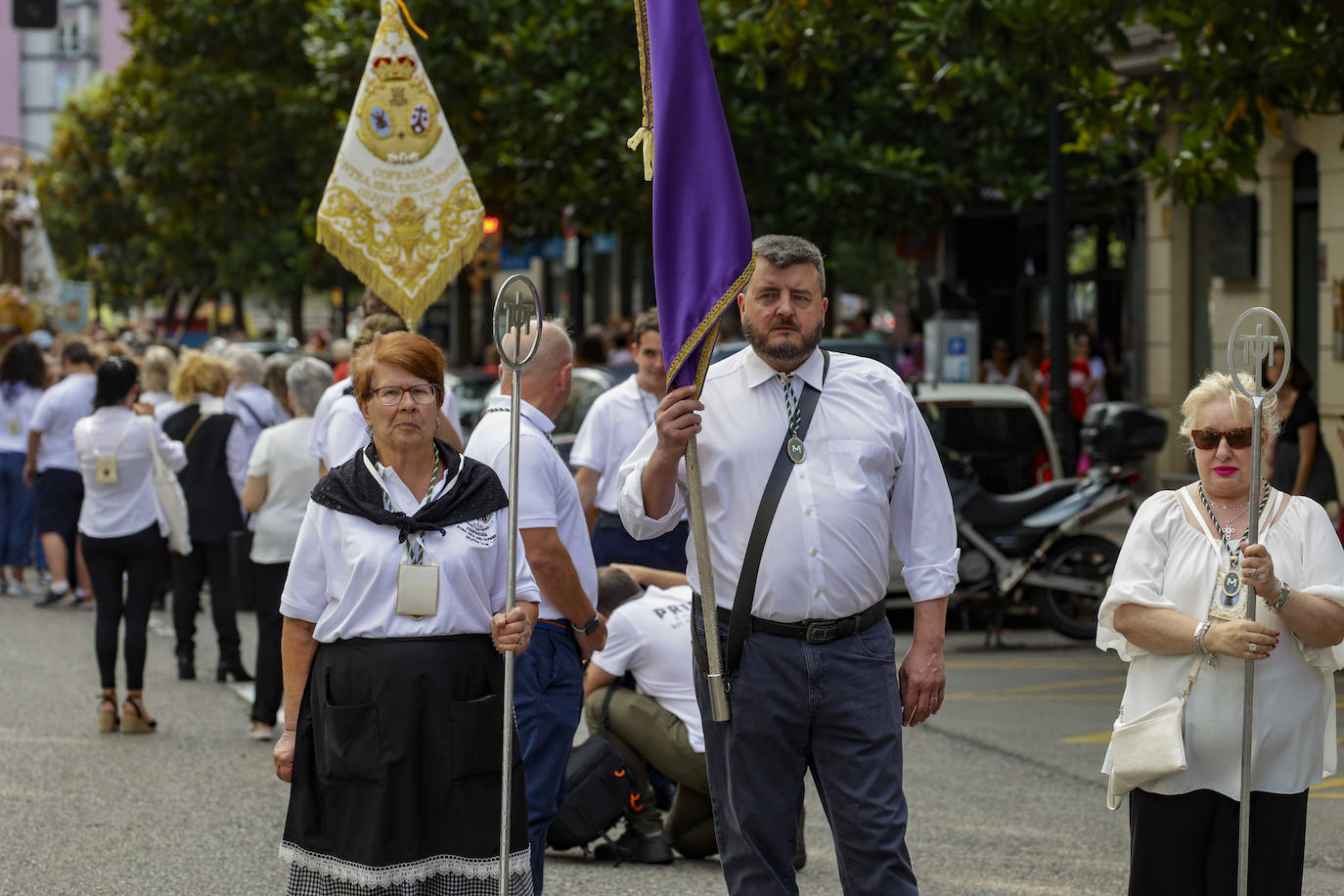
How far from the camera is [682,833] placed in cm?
715

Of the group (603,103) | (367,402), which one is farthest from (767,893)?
(603,103)

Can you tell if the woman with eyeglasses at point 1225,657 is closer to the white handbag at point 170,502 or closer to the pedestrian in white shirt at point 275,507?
the pedestrian in white shirt at point 275,507

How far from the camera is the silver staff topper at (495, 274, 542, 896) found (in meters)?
4.71

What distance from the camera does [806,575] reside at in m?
4.78

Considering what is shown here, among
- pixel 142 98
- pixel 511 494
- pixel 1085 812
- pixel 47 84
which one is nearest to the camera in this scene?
pixel 511 494

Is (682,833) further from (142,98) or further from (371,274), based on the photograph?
(142,98)

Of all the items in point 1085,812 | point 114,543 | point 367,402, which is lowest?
point 1085,812

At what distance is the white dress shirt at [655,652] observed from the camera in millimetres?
7031

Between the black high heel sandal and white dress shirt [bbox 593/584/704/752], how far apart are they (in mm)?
4854

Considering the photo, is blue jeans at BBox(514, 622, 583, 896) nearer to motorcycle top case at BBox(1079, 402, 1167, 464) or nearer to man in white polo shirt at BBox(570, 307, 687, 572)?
man in white polo shirt at BBox(570, 307, 687, 572)

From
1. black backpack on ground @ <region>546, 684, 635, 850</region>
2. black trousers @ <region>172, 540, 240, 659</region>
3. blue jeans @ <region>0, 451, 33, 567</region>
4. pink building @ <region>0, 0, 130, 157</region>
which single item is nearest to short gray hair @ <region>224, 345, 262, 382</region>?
black trousers @ <region>172, 540, 240, 659</region>

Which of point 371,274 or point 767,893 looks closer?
point 767,893

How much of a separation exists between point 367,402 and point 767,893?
1.56 metres

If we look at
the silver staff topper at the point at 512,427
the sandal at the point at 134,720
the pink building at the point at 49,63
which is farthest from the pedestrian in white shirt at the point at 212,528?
the pink building at the point at 49,63
